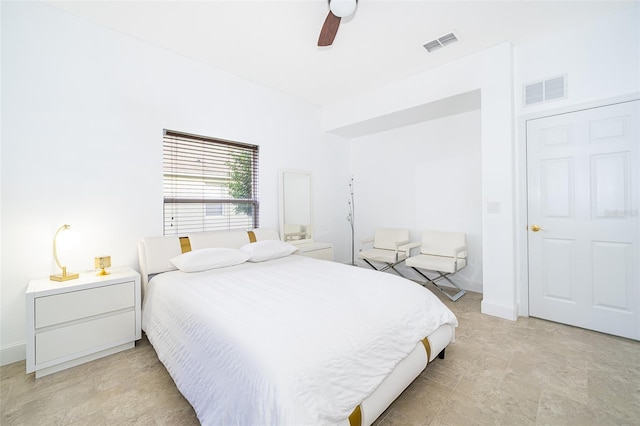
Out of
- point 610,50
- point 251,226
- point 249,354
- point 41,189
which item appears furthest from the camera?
point 251,226

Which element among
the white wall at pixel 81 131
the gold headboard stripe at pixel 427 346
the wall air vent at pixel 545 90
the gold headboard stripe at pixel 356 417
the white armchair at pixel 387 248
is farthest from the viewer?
the white armchair at pixel 387 248

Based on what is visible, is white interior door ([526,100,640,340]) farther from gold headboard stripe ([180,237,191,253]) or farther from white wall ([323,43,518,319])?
gold headboard stripe ([180,237,191,253])

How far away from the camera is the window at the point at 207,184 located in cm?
312

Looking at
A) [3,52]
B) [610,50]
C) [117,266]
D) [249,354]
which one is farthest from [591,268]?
[3,52]

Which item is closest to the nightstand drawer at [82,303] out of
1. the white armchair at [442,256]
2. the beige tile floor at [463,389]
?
the beige tile floor at [463,389]

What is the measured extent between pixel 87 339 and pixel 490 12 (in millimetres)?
4388

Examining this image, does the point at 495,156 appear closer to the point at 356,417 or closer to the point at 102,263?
the point at 356,417

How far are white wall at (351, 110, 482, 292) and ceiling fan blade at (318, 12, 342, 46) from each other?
8.20 ft

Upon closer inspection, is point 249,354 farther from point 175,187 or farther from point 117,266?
point 175,187

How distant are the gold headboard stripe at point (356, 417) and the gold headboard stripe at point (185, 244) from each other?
7.63ft

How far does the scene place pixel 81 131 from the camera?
2508mm

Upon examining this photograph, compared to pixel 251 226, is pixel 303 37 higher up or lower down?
higher up

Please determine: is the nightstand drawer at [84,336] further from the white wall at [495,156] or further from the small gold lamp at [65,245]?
the white wall at [495,156]

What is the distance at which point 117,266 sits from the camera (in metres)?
2.69
